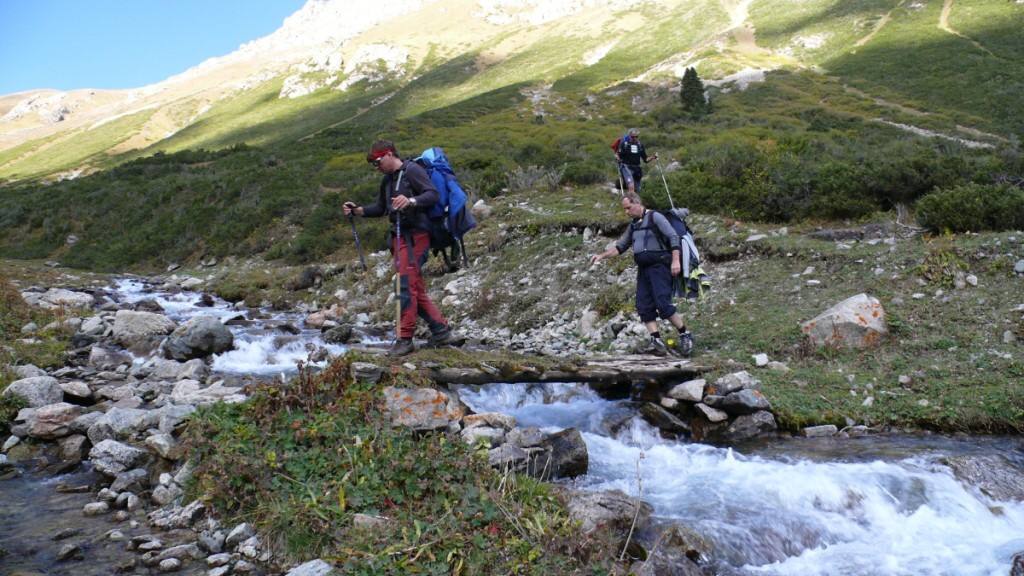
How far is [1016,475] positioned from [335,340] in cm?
922

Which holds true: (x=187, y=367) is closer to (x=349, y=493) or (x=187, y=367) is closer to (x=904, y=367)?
(x=349, y=493)

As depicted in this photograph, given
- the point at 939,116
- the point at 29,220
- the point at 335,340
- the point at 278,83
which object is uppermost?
the point at 278,83

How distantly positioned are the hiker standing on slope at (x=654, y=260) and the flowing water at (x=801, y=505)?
1.82m

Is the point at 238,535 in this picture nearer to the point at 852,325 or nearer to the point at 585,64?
the point at 852,325

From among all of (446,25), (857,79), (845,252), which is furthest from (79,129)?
(845,252)

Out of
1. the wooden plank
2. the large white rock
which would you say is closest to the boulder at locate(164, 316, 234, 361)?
the wooden plank

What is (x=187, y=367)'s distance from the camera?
26.7ft

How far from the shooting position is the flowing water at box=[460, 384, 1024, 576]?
4074 mm

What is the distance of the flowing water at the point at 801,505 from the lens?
4.02 metres

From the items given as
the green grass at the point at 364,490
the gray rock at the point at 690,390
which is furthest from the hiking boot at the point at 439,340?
the gray rock at the point at 690,390

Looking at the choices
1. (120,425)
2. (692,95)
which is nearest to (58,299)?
(120,425)

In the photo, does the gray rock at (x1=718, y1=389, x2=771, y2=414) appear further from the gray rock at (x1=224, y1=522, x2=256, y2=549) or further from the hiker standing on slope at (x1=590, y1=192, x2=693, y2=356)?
the gray rock at (x1=224, y1=522, x2=256, y2=549)

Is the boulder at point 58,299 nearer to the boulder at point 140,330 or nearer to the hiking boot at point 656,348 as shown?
the boulder at point 140,330

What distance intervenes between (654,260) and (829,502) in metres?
3.61
